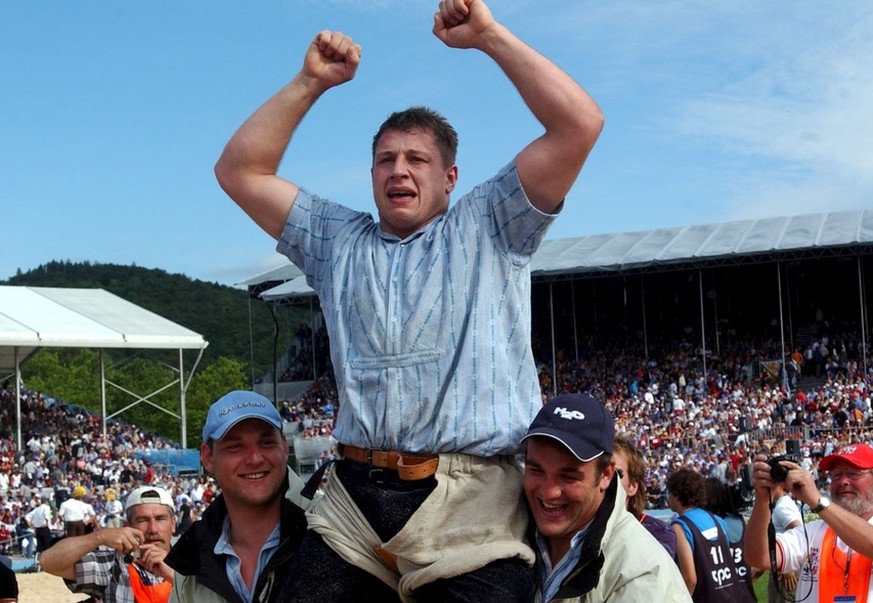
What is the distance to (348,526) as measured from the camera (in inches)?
117

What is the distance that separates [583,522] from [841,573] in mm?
2741

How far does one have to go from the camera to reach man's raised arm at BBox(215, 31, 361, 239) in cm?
327

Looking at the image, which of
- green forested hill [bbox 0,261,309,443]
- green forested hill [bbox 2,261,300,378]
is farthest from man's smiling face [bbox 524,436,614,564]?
green forested hill [bbox 2,261,300,378]

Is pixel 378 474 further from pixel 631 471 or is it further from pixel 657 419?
pixel 657 419

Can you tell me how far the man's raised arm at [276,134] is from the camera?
3268 millimetres

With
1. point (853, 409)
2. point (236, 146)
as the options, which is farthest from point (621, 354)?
point (236, 146)

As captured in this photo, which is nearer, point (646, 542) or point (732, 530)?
point (646, 542)

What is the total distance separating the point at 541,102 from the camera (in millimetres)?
2912

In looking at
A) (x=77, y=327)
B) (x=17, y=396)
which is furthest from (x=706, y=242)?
(x=17, y=396)

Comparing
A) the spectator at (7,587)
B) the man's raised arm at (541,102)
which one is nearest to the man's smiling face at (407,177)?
the man's raised arm at (541,102)

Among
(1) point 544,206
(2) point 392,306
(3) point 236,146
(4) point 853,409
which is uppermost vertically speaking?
(3) point 236,146

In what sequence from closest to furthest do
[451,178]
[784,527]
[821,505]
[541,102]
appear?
[541,102], [451,178], [821,505], [784,527]

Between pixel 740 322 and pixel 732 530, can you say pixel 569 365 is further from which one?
pixel 732 530

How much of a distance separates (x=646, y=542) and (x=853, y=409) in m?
27.1
